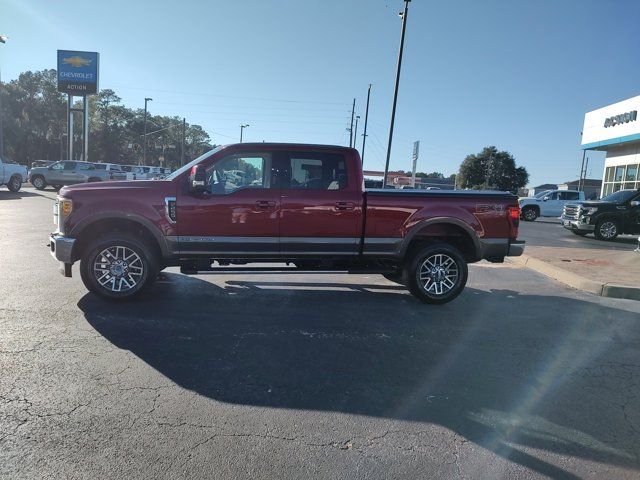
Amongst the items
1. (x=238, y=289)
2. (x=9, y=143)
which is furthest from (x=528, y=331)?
(x=9, y=143)

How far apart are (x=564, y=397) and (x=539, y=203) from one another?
25.8m

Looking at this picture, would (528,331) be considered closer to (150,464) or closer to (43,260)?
(150,464)

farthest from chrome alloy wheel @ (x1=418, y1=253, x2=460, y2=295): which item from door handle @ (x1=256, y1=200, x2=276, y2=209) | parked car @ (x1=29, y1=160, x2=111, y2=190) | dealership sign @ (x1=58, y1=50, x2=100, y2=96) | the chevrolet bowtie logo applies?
Result: the chevrolet bowtie logo

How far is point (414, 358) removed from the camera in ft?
15.4

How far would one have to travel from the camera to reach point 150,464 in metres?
2.84

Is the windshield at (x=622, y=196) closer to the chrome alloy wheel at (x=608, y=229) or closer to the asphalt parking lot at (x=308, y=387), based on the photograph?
the chrome alloy wheel at (x=608, y=229)

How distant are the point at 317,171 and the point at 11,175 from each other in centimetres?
2372

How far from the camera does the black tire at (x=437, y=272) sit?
6.75 meters

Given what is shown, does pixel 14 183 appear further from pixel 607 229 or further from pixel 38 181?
pixel 607 229

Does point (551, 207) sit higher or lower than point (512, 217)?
higher

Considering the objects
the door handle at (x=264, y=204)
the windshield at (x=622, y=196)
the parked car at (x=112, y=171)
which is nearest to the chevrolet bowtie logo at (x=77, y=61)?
the parked car at (x=112, y=171)

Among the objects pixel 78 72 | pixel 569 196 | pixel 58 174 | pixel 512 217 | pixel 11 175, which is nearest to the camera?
pixel 512 217

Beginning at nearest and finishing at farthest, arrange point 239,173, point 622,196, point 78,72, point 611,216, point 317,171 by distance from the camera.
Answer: point 239,173 → point 317,171 → point 611,216 → point 622,196 → point 78,72

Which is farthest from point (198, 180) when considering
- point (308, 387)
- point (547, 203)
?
point (547, 203)
